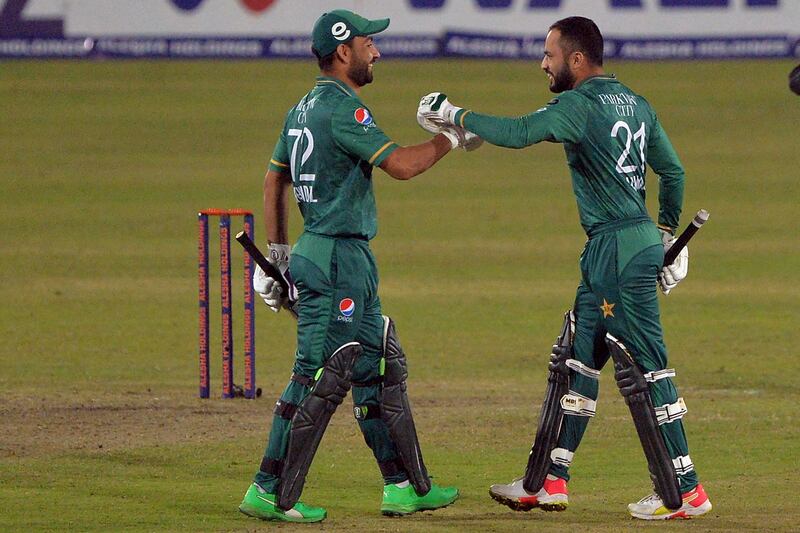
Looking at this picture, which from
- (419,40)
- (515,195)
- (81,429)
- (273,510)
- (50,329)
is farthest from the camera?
(419,40)

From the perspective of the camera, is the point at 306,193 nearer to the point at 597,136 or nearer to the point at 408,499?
the point at 597,136

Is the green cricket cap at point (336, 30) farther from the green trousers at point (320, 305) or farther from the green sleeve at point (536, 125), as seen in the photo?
the green trousers at point (320, 305)

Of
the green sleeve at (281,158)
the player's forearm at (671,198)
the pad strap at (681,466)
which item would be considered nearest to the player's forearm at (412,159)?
the green sleeve at (281,158)

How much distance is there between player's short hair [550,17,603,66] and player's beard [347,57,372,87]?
2.62 ft

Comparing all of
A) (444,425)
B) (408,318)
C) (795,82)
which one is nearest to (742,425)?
(444,425)

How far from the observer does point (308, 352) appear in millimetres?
6223

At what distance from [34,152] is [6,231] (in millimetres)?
4525

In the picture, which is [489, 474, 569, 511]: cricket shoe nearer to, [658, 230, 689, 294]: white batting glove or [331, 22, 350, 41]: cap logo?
[658, 230, 689, 294]: white batting glove

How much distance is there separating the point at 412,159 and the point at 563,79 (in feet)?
2.54

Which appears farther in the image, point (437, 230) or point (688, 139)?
point (688, 139)

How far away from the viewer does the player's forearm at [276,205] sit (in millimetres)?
6488

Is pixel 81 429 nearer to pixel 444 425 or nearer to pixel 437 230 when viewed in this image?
pixel 444 425

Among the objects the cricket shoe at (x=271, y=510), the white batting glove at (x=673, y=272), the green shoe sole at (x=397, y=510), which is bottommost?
the green shoe sole at (x=397, y=510)

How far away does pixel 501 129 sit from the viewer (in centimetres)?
615
